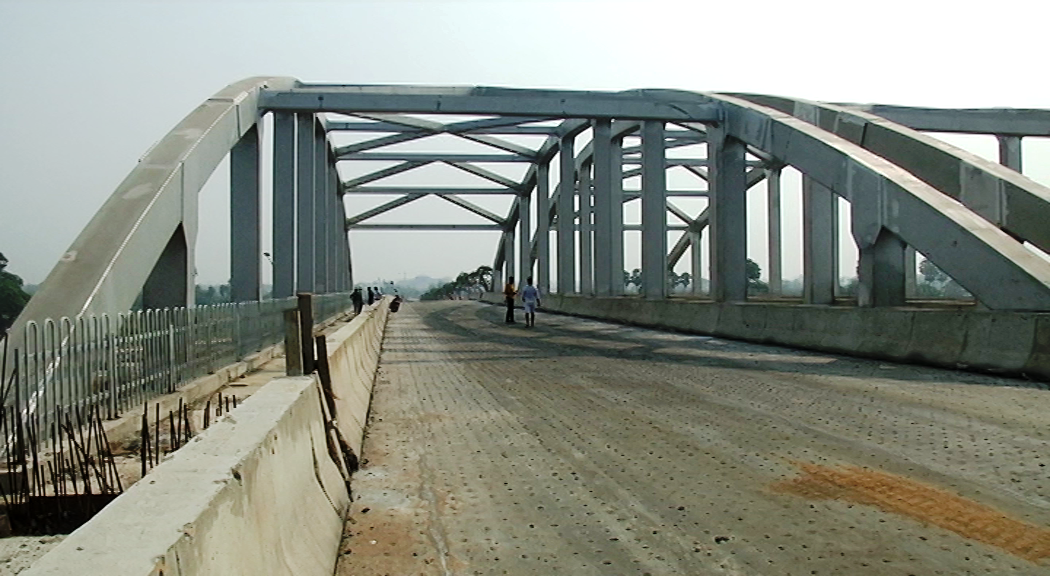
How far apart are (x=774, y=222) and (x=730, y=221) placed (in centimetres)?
2173

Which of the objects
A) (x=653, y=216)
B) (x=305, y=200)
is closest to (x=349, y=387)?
(x=305, y=200)

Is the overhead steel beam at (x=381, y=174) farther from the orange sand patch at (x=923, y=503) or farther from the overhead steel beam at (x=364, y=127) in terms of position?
the orange sand patch at (x=923, y=503)

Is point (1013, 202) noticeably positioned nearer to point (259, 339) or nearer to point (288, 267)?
point (259, 339)

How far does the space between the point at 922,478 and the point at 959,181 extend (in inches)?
538

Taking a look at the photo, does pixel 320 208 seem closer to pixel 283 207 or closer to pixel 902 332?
pixel 283 207

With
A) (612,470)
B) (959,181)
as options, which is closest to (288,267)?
(959,181)

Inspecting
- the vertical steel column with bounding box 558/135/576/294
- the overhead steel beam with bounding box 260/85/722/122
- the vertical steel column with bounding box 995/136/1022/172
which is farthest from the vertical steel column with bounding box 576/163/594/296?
the vertical steel column with bounding box 995/136/1022/172

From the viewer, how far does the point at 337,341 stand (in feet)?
30.3

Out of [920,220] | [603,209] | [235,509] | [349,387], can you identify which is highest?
[603,209]

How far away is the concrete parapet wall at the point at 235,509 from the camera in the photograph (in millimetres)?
2188

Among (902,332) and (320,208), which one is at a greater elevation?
(320,208)

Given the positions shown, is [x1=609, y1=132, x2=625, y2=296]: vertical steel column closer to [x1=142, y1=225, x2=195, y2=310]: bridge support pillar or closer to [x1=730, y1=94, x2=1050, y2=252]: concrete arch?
[x1=730, y1=94, x2=1050, y2=252]: concrete arch

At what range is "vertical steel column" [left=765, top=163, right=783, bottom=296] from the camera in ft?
157

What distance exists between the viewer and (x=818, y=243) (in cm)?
2889
